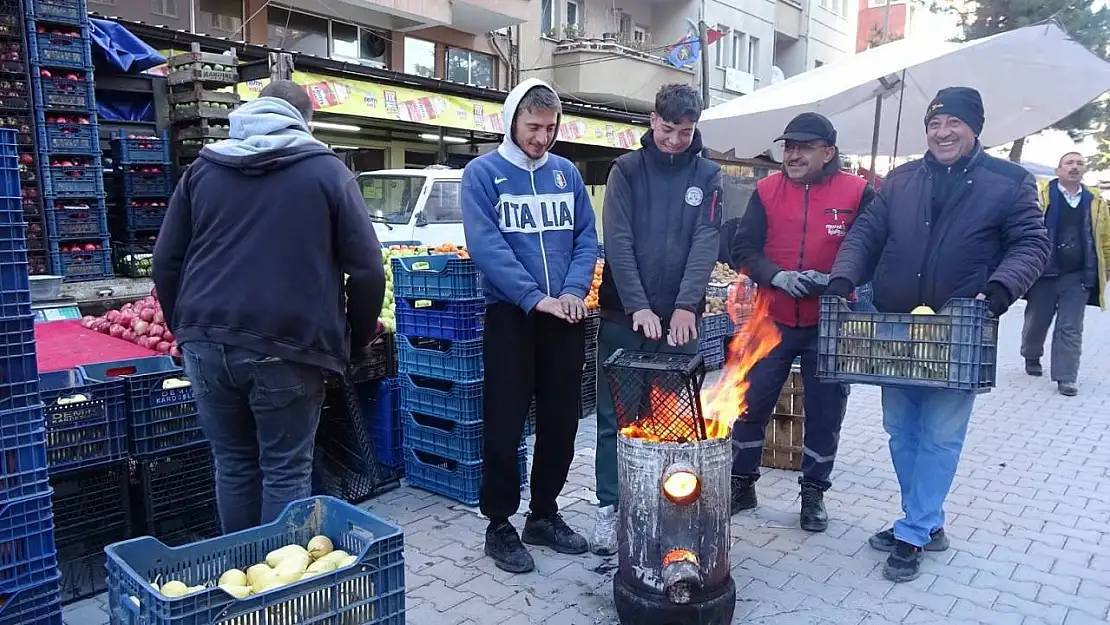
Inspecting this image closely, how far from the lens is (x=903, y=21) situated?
3900 centimetres

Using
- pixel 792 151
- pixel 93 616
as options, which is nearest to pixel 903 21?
pixel 792 151

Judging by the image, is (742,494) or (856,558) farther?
(742,494)

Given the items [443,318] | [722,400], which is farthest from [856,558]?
[443,318]

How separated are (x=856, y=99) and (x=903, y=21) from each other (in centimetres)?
3767

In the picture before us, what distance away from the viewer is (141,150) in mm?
8258

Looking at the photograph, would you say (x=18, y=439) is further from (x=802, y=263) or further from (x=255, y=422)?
(x=802, y=263)

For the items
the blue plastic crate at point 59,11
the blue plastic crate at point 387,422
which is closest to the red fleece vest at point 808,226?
the blue plastic crate at point 387,422

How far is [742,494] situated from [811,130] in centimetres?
213

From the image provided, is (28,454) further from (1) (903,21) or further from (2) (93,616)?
(1) (903,21)

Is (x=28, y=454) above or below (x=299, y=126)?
below

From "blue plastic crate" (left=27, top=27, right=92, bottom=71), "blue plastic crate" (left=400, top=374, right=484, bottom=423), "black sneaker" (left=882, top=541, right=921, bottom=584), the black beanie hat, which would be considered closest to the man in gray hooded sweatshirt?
"blue plastic crate" (left=400, top=374, right=484, bottom=423)

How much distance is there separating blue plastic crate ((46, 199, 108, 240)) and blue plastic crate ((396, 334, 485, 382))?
4383 millimetres

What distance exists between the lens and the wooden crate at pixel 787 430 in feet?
17.5

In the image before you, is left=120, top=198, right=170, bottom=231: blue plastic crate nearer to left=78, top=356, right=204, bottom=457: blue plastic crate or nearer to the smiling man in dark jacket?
left=78, top=356, right=204, bottom=457: blue plastic crate
